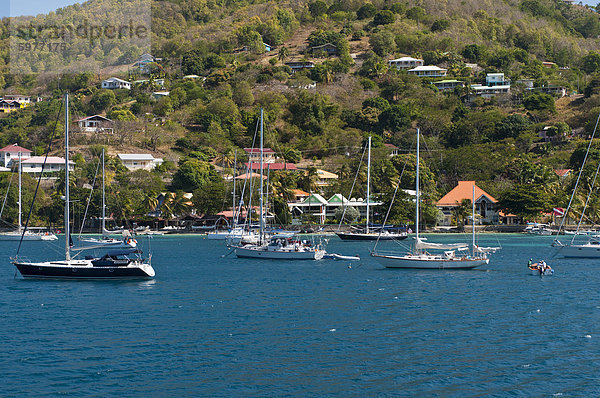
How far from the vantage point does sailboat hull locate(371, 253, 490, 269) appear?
5997cm

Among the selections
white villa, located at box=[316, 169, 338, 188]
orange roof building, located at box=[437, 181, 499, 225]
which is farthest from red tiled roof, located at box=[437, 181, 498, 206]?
white villa, located at box=[316, 169, 338, 188]

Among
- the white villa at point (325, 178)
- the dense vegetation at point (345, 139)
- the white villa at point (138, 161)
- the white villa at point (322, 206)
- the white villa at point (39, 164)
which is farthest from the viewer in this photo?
the white villa at point (138, 161)

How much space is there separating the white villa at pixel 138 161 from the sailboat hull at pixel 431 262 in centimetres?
10133

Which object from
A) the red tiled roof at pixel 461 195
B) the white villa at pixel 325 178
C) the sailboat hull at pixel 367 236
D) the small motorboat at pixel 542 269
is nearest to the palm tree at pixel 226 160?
the white villa at pixel 325 178

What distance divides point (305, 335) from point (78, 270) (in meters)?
23.1

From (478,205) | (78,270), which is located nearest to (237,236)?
(78,270)

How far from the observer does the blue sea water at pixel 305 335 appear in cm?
2745

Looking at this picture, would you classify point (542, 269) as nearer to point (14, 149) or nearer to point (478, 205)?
point (478, 205)

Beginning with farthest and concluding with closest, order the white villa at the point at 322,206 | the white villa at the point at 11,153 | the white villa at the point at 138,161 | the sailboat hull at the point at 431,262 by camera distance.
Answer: the white villa at the point at 11,153 < the white villa at the point at 138,161 < the white villa at the point at 322,206 < the sailboat hull at the point at 431,262

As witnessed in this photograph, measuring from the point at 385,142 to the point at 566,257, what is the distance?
3961 inches

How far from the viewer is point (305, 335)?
116 ft

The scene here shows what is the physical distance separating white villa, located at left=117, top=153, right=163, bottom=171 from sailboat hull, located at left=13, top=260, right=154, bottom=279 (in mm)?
101015

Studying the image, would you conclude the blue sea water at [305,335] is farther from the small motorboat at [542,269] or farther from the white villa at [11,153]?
the white villa at [11,153]

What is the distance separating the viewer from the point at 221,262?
7156 cm
